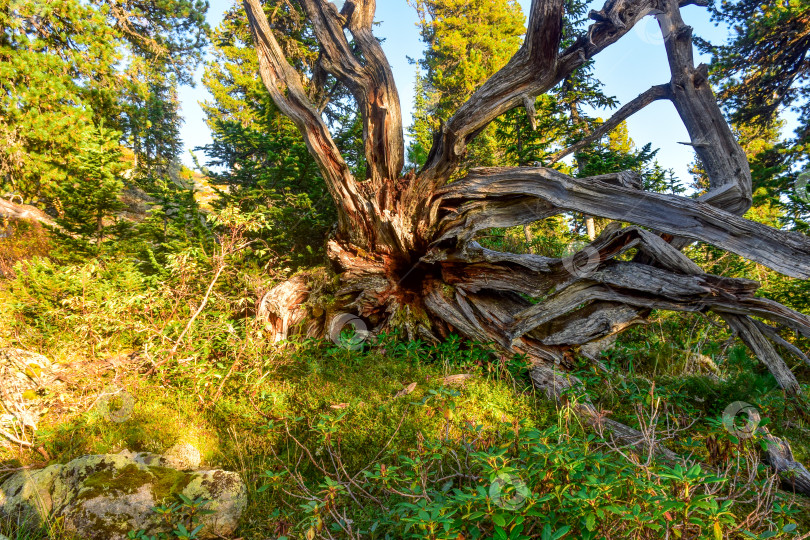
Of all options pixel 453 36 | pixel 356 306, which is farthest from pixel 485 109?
pixel 453 36

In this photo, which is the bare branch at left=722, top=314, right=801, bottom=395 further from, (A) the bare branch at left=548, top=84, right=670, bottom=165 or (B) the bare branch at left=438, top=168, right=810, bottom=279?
(A) the bare branch at left=548, top=84, right=670, bottom=165

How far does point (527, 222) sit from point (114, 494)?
4.91 metres

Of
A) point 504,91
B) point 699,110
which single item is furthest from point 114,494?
point 699,110

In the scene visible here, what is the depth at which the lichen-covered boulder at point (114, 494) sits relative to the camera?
2645mm

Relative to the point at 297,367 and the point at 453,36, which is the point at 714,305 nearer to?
the point at 297,367

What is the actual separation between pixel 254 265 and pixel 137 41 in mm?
9591

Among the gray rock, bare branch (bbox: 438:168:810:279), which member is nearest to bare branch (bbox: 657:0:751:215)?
bare branch (bbox: 438:168:810:279)

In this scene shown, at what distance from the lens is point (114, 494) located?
278 centimetres

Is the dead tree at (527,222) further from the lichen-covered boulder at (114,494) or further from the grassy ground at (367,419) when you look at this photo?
the lichen-covered boulder at (114,494)

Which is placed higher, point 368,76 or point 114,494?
point 368,76

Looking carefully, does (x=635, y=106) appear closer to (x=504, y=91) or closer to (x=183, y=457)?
(x=504, y=91)

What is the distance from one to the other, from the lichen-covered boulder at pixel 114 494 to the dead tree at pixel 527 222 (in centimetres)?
251

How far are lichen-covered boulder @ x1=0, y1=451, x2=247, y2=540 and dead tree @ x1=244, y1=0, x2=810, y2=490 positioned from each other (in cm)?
251

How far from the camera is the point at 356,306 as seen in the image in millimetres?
5559
